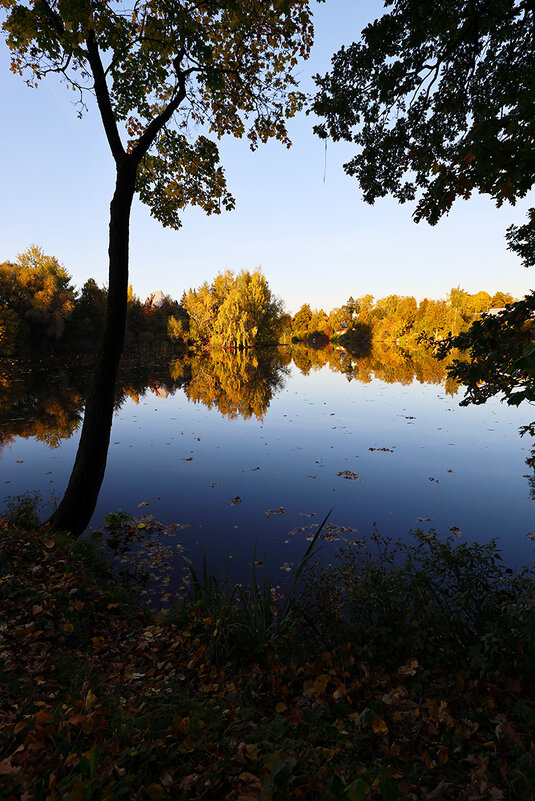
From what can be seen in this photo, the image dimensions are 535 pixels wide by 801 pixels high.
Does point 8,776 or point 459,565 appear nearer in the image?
point 8,776

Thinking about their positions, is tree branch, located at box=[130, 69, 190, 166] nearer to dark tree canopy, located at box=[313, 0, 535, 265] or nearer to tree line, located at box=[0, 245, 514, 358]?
dark tree canopy, located at box=[313, 0, 535, 265]

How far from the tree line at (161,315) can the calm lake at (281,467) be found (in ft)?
57.4

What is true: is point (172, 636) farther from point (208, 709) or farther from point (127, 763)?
point (127, 763)

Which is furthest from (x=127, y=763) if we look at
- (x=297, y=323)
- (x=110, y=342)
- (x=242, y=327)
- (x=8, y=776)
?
(x=297, y=323)

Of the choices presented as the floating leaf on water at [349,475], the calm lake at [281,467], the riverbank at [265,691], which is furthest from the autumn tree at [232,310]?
the riverbank at [265,691]

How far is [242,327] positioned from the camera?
54.8 meters

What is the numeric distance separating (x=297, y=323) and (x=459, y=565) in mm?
117578

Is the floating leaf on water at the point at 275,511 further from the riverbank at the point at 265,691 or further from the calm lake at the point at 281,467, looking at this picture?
the riverbank at the point at 265,691

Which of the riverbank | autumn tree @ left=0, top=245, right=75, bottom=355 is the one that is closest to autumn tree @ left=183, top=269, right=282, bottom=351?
autumn tree @ left=0, top=245, right=75, bottom=355

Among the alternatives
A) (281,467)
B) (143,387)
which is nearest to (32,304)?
(143,387)

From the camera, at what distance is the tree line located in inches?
1603

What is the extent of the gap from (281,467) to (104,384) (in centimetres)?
765

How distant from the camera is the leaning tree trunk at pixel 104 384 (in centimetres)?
662

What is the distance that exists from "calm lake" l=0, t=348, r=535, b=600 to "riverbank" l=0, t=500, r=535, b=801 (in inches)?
72.8
